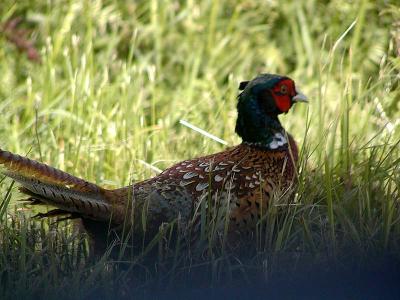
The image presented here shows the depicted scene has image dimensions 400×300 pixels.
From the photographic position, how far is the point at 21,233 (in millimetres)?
3477

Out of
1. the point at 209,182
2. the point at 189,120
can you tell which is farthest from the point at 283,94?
the point at 189,120

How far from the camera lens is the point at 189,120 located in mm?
5219

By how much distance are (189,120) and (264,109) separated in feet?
3.66

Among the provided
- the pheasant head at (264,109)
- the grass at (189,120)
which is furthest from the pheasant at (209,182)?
the grass at (189,120)

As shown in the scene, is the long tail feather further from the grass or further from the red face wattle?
the red face wattle

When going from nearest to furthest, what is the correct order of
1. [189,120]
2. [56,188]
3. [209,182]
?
[56,188]
[209,182]
[189,120]

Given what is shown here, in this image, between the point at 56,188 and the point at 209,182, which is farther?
the point at 209,182

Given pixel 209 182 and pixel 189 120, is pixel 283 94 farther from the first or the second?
pixel 189 120

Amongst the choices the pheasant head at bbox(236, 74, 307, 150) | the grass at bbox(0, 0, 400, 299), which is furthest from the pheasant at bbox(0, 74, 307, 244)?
the grass at bbox(0, 0, 400, 299)

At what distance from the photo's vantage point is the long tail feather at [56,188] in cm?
335

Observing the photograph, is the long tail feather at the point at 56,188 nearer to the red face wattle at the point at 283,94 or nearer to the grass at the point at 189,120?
the grass at the point at 189,120

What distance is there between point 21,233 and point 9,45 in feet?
9.56

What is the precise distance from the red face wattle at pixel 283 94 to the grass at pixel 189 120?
20cm

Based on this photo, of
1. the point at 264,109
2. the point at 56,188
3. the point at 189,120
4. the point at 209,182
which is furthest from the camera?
the point at 189,120
